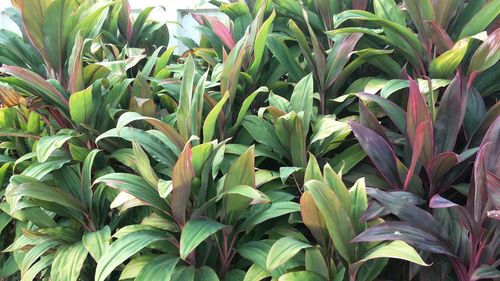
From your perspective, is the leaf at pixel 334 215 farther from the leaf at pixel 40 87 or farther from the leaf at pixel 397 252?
the leaf at pixel 40 87

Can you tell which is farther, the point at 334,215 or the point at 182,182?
the point at 182,182

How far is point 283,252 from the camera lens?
1221mm

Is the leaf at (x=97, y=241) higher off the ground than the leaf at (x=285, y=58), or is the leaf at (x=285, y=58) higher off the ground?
the leaf at (x=285, y=58)

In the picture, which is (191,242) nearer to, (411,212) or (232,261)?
(232,261)

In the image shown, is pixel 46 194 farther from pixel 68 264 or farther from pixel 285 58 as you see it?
pixel 285 58

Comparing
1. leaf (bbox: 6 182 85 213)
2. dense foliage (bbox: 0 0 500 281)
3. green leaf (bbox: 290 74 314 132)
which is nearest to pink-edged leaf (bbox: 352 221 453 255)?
dense foliage (bbox: 0 0 500 281)

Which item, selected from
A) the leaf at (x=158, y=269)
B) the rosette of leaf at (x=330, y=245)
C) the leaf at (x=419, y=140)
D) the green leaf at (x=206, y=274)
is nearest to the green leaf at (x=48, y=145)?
the leaf at (x=158, y=269)

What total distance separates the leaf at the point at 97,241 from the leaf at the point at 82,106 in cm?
40

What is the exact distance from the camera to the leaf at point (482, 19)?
1.58m

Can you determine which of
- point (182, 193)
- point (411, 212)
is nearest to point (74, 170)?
point (182, 193)

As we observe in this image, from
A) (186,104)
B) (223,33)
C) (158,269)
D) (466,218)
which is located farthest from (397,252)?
(223,33)

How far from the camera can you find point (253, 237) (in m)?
1.50

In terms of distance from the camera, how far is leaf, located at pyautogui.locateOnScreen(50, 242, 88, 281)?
4.90 ft

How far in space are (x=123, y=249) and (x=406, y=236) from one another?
0.72m
